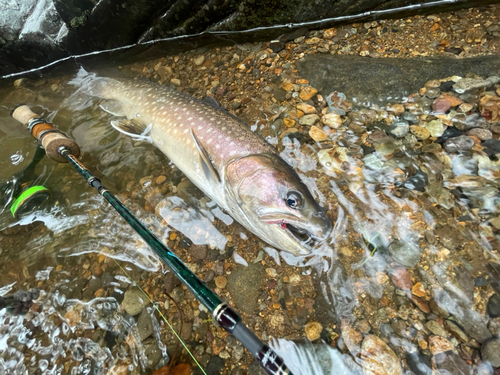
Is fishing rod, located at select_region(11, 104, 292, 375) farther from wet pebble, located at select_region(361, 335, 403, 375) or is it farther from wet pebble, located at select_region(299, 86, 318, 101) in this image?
wet pebble, located at select_region(299, 86, 318, 101)

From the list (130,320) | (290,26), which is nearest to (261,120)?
(290,26)

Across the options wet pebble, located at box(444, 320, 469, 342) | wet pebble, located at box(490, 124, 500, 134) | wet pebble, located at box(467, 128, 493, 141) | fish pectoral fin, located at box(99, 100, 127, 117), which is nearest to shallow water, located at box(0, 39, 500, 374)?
wet pebble, located at box(444, 320, 469, 342)

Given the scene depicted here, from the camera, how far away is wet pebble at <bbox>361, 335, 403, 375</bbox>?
6.26 feet

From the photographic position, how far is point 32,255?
3229 mm

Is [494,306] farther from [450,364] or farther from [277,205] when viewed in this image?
[277,205]

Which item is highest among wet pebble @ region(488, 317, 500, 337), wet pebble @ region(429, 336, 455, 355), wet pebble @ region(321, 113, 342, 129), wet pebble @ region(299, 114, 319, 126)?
wet pebble @ region(299, 114, 319, 126)

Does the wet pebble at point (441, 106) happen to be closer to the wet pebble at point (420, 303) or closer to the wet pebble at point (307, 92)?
the wet pebble at point (307, 92)

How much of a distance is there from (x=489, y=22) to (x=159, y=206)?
471 centimetres

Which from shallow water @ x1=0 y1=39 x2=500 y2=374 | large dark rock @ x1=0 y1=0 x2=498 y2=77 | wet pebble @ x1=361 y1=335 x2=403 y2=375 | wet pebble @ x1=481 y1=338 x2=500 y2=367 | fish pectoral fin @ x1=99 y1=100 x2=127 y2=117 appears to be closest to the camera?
wet pebble @ x1=481 y1=338 x2=500 y2=367

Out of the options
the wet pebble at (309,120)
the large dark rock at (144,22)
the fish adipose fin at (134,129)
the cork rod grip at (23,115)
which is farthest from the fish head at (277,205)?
the cork rod grip at (23,115)

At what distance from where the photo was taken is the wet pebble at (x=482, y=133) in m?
2.58

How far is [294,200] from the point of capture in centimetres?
219

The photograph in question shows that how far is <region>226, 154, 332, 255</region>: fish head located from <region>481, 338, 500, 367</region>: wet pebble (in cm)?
129

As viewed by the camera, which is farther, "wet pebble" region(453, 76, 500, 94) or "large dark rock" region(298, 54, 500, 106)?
"large dark rock" region(298, 54, 500, 106)
